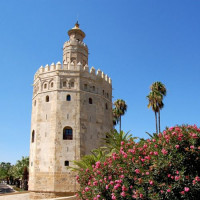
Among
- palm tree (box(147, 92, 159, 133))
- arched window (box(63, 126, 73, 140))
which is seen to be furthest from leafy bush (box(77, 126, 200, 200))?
palm tree (box(147, 92, 159, 133))

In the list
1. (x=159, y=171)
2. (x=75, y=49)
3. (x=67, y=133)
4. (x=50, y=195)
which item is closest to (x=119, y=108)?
(x=75, y=49)

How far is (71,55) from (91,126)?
9.88m

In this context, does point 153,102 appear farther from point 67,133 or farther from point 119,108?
point 67,133

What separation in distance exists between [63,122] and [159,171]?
55.2ft

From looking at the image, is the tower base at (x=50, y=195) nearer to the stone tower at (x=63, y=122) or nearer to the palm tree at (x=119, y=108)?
the stone tower at (x=63, y=122)

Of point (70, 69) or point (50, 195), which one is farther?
point (70, 69)

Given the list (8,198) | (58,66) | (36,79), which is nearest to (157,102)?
(58,66)

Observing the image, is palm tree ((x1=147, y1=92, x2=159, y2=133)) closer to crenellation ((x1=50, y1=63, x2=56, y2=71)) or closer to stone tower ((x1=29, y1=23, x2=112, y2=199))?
stone tower ((x1=29, y1=23, x2=112, y2=199))

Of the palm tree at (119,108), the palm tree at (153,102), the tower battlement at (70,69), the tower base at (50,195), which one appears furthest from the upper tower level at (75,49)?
the tower base at (50,195)

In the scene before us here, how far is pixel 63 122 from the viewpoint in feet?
82.5

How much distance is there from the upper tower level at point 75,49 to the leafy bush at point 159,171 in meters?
20.9

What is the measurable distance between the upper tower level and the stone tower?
337 cm

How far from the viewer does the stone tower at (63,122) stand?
2402 cm

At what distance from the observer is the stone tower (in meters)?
24.0
